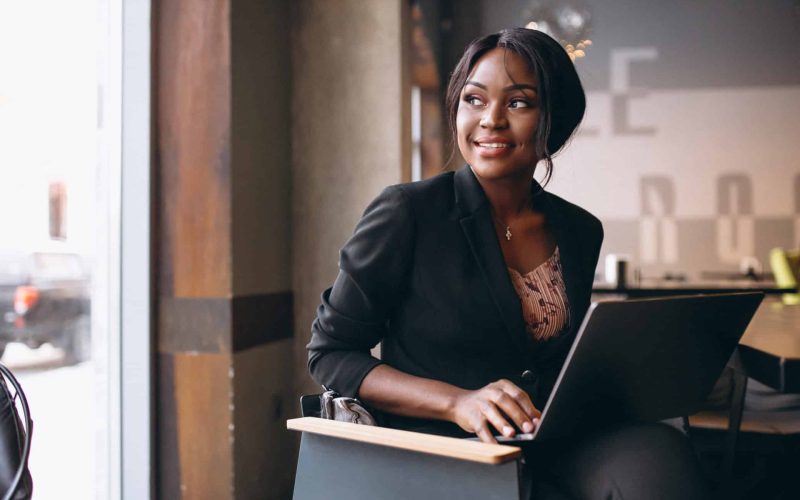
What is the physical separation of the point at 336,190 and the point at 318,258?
0.94 ft

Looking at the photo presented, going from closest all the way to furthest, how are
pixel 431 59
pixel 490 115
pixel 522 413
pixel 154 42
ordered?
pixel 522 413 < pixel 490 115 < pixel 154 42 < pixel 431 59

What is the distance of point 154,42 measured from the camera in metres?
2.47

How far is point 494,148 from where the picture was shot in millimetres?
1347

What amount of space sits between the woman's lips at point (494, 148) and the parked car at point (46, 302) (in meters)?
1.45

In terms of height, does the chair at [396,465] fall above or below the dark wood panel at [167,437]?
above

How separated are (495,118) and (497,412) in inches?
21.4

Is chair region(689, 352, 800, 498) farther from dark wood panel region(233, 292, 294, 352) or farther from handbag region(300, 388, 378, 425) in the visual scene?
dark wood panel region(233, 292, 294, 352)

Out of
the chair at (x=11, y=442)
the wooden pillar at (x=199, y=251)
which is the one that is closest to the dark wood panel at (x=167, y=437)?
the wooden pillar at (x=199, y=251)

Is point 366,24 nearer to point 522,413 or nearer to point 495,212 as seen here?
point 495,212

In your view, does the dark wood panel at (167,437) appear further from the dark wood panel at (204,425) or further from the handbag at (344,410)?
the handbag at (344,410)

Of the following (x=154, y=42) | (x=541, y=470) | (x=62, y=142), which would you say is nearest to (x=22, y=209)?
(x=62, y=142)

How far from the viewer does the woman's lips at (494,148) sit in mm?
1342

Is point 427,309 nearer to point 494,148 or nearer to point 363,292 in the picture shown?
point 363,292

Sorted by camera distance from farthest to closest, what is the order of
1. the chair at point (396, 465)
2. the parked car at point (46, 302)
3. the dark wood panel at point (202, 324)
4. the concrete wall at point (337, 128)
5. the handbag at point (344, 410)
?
the concrete wall at point (337, 128) → the dark wood panel at point (202, 324) → the parked car at point (46, 302) → the handbag at point (344, 410) → the chair at point (396, 465)
